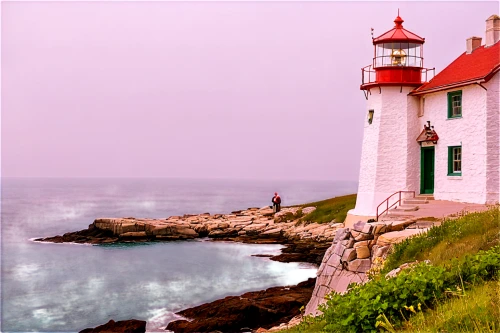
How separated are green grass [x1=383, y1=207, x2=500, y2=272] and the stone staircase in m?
7.99

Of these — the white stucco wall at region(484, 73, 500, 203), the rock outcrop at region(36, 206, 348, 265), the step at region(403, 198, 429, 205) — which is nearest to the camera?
the white stucco wall at region(484, 73, 500, 203)

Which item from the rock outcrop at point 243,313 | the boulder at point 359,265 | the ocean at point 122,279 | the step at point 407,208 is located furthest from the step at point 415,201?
the boulder at point 359,265

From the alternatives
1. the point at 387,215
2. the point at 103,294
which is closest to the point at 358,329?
the point at 387,215

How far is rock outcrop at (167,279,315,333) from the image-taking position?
20.5 meters

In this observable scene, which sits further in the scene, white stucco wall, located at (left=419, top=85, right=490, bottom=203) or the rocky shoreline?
white stucco wall, located at (left=419, top=85, right=490, bottom=203)

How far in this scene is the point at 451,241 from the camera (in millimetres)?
14727

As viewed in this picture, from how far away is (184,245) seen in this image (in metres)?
45.9

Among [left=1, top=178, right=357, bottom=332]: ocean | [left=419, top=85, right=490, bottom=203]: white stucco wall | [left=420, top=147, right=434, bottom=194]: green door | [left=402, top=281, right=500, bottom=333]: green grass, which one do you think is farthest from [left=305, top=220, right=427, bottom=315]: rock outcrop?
[left=402, top=281, right=500, bottom=333]: green grass

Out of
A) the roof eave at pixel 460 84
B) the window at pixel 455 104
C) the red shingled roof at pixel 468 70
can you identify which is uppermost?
the red shingled roof at pixel 468 70

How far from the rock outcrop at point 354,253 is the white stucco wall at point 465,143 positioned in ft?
20.0

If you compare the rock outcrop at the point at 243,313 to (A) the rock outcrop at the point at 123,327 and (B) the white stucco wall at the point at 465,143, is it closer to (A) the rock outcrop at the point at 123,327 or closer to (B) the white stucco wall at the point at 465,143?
(A) the rock outcrop at the point at 123,327

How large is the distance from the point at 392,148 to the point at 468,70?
5000 millimetres

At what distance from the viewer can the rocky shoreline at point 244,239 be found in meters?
21.1

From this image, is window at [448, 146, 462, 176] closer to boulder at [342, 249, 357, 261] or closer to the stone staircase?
the stone staircase
